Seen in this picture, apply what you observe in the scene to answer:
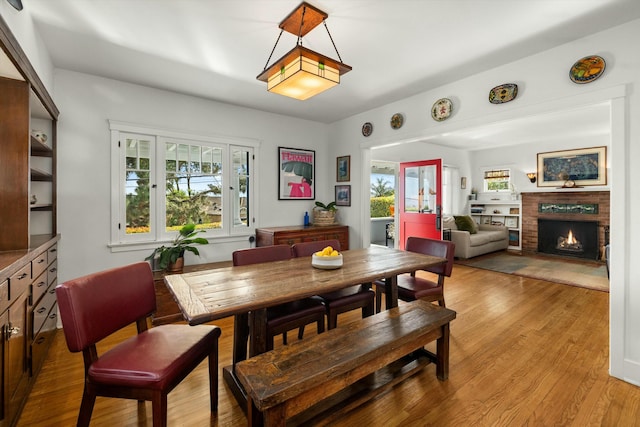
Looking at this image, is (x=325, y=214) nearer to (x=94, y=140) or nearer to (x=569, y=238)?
(x=94, y=140)

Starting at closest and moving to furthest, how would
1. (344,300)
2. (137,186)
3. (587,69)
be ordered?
(587,69) < (344,300) < (137,186)

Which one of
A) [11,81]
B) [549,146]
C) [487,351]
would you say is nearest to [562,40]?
[487,351]

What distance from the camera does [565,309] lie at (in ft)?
11.1

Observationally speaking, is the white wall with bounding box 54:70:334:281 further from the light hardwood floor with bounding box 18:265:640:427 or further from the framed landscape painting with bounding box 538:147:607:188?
the framed landscape painting with bounding box 538:147:607:188

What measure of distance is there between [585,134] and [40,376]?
8.90 meters

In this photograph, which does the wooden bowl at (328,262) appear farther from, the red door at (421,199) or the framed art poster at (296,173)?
the red door at (421,199)

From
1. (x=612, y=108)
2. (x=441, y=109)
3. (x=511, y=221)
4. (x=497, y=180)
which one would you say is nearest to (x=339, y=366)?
(x=612, y=108)

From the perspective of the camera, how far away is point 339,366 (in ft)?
4.75

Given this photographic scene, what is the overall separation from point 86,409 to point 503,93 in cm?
389

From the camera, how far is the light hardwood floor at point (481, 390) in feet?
5.71

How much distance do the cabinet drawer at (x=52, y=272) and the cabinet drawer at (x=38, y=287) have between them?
0.20 meters

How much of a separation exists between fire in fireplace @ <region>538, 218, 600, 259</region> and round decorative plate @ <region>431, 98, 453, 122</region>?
16.8ft

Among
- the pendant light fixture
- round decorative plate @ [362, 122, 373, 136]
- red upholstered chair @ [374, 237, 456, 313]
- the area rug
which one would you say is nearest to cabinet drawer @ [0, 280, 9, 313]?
the pendant light fixture

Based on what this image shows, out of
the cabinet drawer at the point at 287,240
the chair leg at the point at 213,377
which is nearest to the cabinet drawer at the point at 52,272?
the chair leg at the point at 213,377
